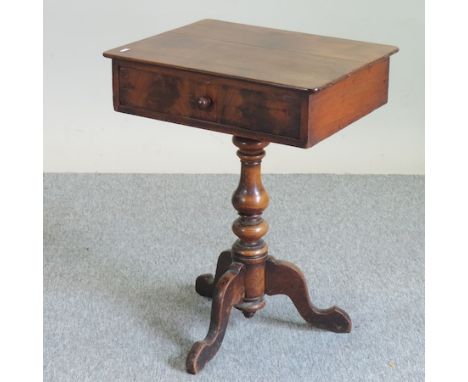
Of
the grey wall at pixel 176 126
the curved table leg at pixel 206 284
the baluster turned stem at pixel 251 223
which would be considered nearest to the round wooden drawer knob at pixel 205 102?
the baluster turned stem at pixel 251 223

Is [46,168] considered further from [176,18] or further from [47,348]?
[47,348]

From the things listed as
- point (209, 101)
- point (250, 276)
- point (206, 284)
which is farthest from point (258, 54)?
point (206, 284)

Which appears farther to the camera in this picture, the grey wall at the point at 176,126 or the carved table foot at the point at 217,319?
the grey wall at the point at 176,126

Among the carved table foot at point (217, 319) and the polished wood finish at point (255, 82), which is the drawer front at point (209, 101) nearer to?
the polished wood finish at point (255, 82)

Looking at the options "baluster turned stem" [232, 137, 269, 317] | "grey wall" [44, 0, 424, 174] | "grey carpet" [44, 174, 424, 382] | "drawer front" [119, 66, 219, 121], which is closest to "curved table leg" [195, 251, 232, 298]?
"grey carpet" [44, 174, 424, 382]

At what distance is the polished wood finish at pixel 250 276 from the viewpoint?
9.45ft

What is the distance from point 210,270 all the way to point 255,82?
1.03m

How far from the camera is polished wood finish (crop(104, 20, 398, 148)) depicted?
2.55 metres

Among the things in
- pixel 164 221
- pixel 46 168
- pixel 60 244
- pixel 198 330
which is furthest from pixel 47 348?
pixel 46 168

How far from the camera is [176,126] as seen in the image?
4.24 meters

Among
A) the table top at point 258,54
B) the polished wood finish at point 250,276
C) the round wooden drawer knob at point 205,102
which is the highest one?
the table top at point 258,54

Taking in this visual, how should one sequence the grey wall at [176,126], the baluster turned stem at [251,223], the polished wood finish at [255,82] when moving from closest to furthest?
the polished wood finish at [255,82] < the baluster turned stem at [251,223] < the grey wall at [176,126]

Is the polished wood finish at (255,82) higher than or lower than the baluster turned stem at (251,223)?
higher

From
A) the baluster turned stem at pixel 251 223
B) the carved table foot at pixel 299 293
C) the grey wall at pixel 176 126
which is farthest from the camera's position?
the grey wall at pixel 176 126
